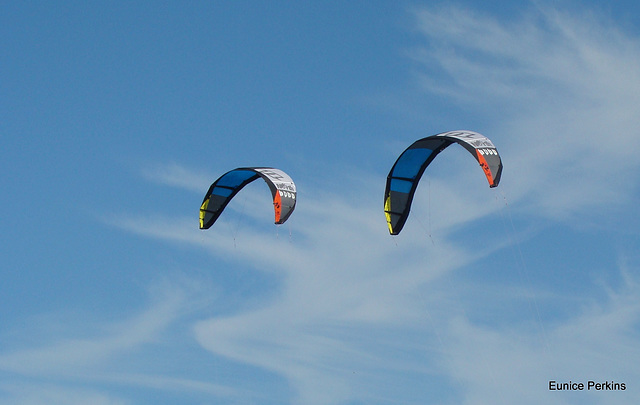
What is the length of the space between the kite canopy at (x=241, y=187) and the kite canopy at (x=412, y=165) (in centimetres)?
394

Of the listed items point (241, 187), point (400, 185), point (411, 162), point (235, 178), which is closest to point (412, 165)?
point (411, 162)

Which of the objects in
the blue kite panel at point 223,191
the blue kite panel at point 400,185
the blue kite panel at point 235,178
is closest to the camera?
the blue kite panel at point 400,185

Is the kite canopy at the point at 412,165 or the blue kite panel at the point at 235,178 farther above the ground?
the blue kite panel at the point at 235,178

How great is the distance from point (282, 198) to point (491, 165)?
8.28m

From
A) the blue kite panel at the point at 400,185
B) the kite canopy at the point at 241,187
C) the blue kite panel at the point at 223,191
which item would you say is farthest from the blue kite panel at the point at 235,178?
the blue kite panel at the point at 400,185

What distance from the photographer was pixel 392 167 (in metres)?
34.2

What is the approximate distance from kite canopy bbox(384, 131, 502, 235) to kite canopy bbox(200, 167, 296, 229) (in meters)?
3.94

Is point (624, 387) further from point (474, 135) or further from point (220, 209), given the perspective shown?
point (220, 209)

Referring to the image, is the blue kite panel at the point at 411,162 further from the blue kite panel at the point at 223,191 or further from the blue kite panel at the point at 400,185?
the blue kite panel at the point at 223,191

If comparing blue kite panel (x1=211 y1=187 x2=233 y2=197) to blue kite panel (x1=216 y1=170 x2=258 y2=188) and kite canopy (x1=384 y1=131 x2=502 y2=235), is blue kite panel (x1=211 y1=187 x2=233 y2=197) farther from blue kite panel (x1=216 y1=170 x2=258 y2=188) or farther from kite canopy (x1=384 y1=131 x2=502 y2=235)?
kite canopy (x1=384 y1=131 x2=502 y2=235)

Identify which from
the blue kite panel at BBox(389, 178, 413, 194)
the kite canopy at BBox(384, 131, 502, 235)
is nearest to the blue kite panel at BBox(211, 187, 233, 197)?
the kite canopy at BBox(384, 131, 502, 235)

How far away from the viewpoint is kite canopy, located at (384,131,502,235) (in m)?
32.1

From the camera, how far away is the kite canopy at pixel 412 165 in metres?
32.1

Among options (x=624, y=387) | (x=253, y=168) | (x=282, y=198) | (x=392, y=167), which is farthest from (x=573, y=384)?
(x=253, y=168)
